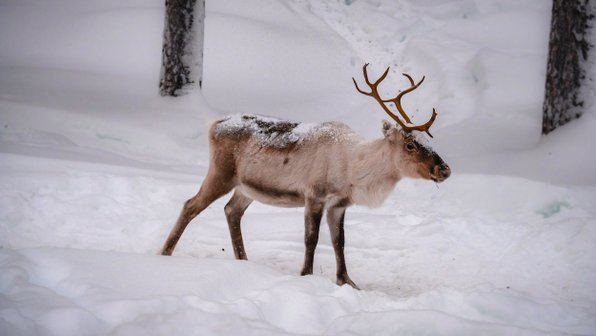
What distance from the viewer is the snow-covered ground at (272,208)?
273 centimetres

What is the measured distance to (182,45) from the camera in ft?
27.4

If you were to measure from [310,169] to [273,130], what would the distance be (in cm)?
48

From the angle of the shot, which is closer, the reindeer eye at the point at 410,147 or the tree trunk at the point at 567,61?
the reindeer eye at the point at 410,147

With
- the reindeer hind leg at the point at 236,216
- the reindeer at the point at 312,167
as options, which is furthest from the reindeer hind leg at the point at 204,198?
the reindeer hind leg at the point at 236,216

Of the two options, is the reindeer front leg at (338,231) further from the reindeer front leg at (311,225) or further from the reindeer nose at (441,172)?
the reindeer nose at (441,172)

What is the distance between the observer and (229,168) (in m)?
4.48

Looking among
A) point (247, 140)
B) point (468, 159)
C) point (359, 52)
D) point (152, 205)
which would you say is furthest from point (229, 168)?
point (359, 52)

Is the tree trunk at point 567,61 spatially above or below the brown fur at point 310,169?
above

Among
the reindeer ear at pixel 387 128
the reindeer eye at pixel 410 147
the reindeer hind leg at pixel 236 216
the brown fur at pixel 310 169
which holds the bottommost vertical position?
the reindeer hind leg at pixel 236 216

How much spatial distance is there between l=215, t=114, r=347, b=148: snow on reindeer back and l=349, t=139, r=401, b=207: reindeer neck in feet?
0.94

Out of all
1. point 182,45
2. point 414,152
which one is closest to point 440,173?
point 414,152

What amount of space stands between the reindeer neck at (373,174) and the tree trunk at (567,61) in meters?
3.29

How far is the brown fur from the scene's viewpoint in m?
4.19

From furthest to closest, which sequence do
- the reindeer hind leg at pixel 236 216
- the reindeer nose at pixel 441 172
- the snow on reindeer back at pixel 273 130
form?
the reindeer hind leg at pixel 236 216 < the snow on reindeer back at pixel 273 130 < the reindeer nose at pixel 441 172
